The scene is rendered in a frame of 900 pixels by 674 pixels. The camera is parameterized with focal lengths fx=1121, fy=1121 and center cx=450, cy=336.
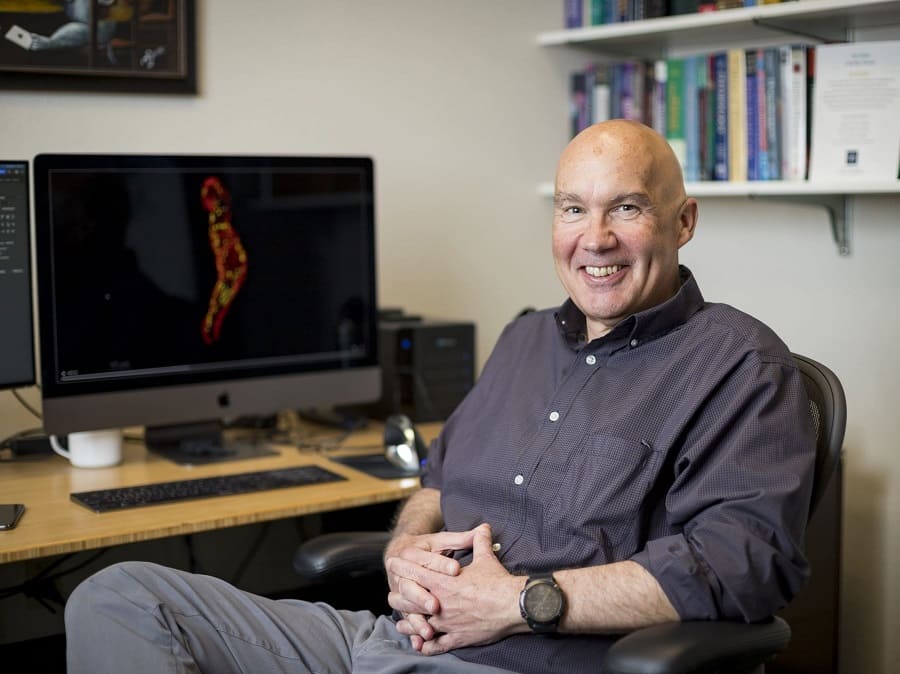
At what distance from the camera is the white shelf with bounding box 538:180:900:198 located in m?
2.52

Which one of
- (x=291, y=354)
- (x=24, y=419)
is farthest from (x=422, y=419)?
(x=24, y=419)

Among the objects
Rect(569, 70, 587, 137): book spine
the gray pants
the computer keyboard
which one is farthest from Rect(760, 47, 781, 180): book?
the gray pants

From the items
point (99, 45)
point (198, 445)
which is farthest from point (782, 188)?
point (99, 45)

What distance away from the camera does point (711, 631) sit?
4.86 feet

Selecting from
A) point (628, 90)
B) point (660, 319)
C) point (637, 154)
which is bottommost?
point (660, 319)

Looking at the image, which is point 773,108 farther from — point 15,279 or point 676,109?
point 15,279

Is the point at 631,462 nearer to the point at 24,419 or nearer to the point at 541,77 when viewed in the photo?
the point at 24,419

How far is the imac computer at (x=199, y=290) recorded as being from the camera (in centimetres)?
227

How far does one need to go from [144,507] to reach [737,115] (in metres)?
1.74

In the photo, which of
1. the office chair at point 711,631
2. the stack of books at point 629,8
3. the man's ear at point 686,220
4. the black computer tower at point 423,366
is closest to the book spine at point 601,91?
the stack of books at point 629,8

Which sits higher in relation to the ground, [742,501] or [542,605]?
[742,501]

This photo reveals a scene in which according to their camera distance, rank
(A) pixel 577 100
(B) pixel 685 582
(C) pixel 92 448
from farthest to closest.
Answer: (A) pixel 577 100, (C) pixel 92 448, (B) pixel 685 582

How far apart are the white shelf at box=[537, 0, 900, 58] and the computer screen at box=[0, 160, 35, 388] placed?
63.1 inches

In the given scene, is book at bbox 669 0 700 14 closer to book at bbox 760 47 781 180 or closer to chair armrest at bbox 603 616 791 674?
book at bbox 760 47 781 180
